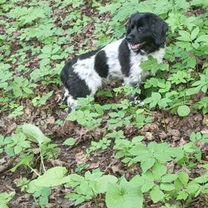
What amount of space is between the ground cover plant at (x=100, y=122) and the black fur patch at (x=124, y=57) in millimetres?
258

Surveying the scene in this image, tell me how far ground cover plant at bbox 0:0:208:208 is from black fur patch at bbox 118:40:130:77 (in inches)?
10.2

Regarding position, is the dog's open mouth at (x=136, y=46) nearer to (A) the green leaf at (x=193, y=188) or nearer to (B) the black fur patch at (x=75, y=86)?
(B) the black fur patch at (x=75, y=86)

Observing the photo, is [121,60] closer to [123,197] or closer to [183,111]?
[183,111]

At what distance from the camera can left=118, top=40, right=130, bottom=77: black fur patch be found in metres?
6.67

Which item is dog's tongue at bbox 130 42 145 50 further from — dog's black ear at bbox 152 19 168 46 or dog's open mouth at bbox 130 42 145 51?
dog's black ear at bbox 152 19 168 46

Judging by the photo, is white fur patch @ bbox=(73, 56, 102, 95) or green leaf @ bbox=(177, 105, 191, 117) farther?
white fur patch @ bbox=(73, 56, 102, 95)

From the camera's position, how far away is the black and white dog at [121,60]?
639 centimetres

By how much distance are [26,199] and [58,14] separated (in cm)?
545

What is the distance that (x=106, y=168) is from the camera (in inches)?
202

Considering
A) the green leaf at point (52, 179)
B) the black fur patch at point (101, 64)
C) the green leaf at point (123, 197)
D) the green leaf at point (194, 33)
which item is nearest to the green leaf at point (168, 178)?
the green leaf at point (123, 197)

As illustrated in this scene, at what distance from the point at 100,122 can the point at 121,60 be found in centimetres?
115

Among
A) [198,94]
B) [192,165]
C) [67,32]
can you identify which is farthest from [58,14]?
[192,165]

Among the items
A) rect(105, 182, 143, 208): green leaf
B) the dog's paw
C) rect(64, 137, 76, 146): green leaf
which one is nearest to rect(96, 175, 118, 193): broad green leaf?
rect(105, 182, 143, 208): green leaf

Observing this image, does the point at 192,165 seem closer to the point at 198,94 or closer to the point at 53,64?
the point at 198,94
